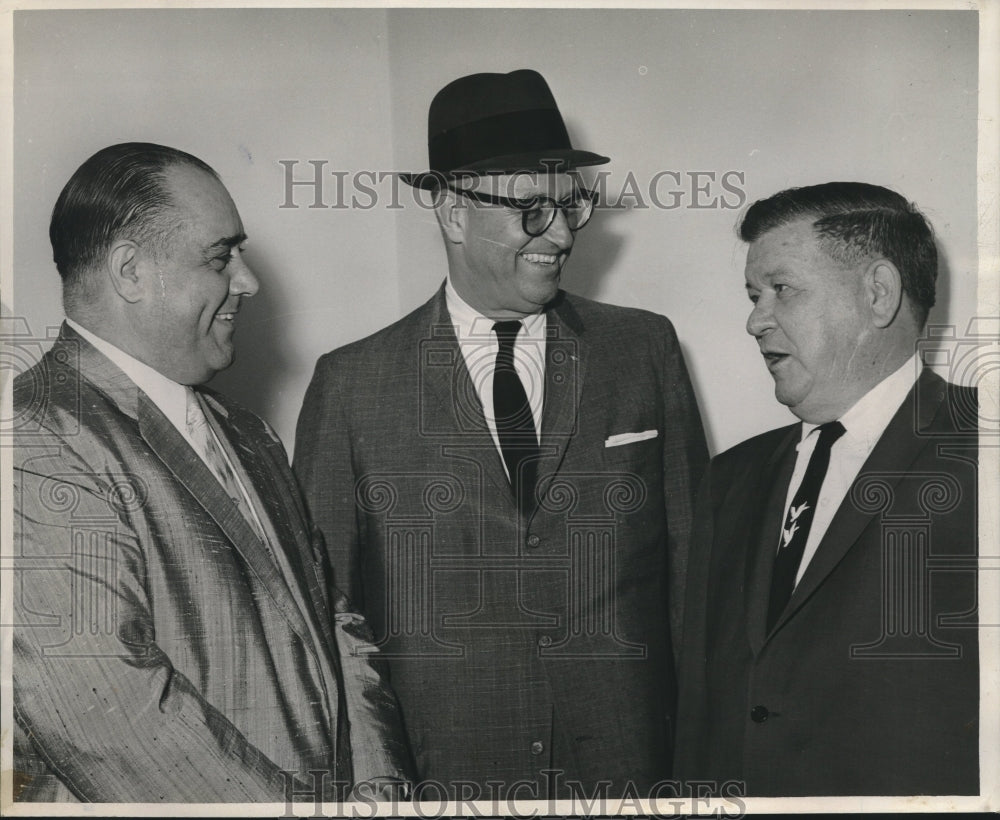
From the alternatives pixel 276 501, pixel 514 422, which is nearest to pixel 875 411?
pixel 514 422

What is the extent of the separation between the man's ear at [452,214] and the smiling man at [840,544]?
68 cm

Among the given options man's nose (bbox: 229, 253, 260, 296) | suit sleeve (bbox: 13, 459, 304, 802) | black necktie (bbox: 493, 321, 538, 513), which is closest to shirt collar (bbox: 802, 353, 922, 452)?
black necktie (bbox: 493, 321, 538, 513)

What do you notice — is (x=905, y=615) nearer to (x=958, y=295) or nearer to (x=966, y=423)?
(x=966, y=423)

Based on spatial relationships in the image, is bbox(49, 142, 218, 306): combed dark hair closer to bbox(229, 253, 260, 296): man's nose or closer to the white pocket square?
→ bbox(229, 253, 260, 296): man's nose

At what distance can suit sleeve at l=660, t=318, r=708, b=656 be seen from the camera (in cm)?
251

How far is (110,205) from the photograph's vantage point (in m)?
2.43

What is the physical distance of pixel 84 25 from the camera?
2564 millimetres

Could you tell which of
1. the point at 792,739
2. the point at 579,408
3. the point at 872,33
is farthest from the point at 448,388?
the point at 872,33

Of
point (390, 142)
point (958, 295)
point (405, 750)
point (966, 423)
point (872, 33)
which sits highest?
point (872, 33)

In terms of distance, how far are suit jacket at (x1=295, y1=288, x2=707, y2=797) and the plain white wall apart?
0.15 metres

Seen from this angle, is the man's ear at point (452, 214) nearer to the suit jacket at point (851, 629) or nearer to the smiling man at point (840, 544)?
the smiling man at point (840, 544)

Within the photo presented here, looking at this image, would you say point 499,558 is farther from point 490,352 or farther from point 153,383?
point 153,383

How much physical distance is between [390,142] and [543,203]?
40cm

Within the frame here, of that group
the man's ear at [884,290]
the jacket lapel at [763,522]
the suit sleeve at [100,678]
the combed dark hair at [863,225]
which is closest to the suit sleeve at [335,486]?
the suit sleeve at [100,678]
